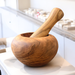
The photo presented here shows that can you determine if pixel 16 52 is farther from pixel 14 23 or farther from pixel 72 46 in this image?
pixel 14 23

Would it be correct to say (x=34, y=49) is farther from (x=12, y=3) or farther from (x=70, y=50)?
(x=12, y=3)

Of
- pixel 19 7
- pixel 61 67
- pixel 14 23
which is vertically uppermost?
pixel 61 67

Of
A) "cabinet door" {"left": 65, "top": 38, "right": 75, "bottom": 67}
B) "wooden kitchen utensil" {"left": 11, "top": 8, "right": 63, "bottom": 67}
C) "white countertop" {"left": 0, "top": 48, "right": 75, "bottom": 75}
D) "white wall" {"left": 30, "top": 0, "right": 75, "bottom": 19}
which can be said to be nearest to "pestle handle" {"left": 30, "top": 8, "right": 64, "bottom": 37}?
"wooden kitchen utensil" {"left": 11, "top": 8, "right": 63, "bottom": 67}

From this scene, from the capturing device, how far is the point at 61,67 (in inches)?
23.4

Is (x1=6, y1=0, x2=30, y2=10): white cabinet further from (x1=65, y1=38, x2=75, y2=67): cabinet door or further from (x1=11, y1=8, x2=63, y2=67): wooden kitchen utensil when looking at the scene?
(x1=11, y1=8, x2=63, y2=67): wooden kitchen utensil

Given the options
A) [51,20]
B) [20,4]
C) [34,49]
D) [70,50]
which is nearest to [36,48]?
[34,49]

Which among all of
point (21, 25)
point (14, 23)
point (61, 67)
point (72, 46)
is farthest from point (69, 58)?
point (14, 23)

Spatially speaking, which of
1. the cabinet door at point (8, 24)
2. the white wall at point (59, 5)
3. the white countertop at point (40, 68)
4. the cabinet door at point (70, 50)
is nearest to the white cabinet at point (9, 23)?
the cabinet door at point (8, 24)

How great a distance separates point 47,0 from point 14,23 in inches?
20.2

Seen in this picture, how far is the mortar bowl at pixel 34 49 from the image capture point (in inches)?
21.6

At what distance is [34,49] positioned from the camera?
55cm

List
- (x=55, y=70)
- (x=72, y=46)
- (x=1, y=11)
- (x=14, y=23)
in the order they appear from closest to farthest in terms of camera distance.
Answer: (x=55, y=70), (x=72, y=46), (x=14, y=23), (x=1, y=11)

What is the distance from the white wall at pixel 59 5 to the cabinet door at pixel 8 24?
13.8 inches

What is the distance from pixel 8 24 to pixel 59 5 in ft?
3.02
